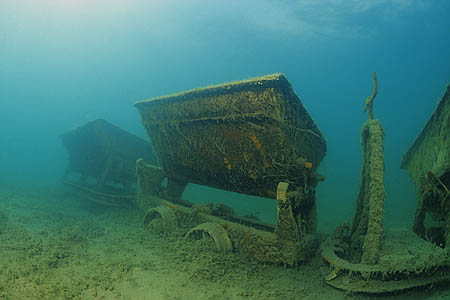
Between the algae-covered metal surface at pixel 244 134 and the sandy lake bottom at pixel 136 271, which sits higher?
the algae-covered metal surface at pixel 244 134

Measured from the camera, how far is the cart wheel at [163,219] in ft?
17.2

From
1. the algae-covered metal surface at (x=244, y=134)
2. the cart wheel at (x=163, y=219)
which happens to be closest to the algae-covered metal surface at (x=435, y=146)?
the algae-covered metal surface at (x=244, y=134)

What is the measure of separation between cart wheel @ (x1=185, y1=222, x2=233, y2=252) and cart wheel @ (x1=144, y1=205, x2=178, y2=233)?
70 cm

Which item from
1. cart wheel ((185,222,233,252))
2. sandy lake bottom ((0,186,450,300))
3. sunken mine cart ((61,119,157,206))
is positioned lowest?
sandy lake bottom ((0,186,450,300))

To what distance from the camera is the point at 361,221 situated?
3.99m

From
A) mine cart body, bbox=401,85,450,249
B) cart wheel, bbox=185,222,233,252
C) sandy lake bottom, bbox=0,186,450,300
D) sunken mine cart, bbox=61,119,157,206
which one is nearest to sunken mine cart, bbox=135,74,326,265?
cart wheel, bbox=185,222,233,252

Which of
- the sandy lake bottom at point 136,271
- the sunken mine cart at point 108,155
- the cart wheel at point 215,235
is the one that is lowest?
the sandy lake bottom at point 136,271

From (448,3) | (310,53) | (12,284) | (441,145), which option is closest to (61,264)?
(12,284)

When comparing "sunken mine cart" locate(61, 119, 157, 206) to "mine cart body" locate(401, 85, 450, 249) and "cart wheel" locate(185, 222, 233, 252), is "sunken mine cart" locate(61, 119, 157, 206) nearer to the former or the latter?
"cart wheel" locate(185, 222, 233, 252)

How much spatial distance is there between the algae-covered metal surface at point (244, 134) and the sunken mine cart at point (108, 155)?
3704mm

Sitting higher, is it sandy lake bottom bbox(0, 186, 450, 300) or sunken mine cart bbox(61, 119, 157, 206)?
sunken mine cart bbox(61, 119, 157, 206)

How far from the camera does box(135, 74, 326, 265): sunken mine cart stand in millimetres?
3811

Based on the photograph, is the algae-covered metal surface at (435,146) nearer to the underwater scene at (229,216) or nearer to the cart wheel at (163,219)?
the underwater scene at (229,216)

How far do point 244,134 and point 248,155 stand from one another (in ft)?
1.34
